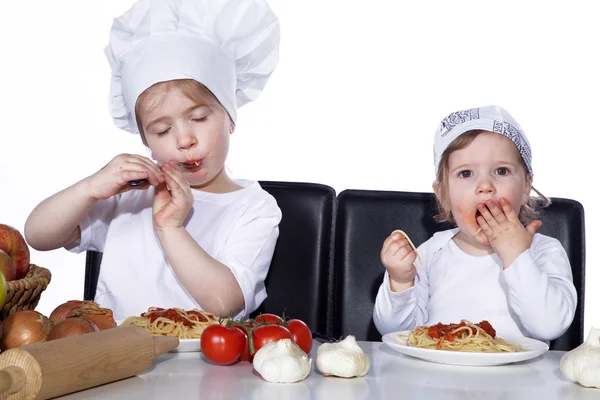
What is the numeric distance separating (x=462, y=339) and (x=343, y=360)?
1.16 feet

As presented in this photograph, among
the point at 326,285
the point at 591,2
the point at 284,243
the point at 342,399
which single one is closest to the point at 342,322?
the point at 326,285

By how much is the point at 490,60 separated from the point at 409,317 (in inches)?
84.7

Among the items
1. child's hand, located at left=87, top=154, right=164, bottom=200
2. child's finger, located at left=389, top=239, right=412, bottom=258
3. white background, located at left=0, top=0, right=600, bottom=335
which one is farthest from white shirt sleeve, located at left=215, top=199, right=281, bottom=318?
white background, located at left=0, top=0, right=600, bottom=335

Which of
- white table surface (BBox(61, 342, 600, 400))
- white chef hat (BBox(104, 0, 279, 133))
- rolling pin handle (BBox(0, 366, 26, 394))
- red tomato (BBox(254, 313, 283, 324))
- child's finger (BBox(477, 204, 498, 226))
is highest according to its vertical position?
white chef hat (BBox(104, 0, 279, 133))

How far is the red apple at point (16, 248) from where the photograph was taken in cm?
200

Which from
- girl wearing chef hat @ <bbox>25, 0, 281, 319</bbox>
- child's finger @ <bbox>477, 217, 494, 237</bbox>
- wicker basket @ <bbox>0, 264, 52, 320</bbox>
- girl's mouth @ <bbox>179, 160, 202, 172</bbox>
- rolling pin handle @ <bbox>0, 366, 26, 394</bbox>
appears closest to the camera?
rolling pin handle @ <bbox>0, 366, 26, 394</bbox>

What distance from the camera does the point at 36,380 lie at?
1.33m

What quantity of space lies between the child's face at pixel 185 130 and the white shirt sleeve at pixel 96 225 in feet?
1.00

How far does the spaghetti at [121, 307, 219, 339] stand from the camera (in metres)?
1.80

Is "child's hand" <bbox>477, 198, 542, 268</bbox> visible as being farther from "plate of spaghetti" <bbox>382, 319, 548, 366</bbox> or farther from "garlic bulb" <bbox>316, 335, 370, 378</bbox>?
"garlic bulb" <bbox>316, 335, 370, 378</bbox>

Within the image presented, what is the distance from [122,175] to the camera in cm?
228

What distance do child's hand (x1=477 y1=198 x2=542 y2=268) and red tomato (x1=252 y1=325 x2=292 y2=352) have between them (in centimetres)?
75

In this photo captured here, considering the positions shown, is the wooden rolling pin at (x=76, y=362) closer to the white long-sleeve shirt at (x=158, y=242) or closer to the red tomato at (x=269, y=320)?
the red tomato at (x=269, y=320)

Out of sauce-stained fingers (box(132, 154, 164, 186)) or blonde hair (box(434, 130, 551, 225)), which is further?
blonde hair (box(434, 130, 551, 225))
